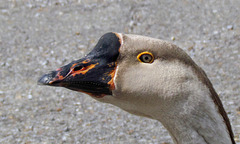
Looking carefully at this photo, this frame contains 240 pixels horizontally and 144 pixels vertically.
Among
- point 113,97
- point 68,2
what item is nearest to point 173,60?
point 113,97

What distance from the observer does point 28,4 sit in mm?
5953

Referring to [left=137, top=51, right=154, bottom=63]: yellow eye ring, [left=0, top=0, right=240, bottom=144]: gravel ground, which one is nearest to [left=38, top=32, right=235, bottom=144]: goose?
[left=137, top=51, right=154, bottom=63]: yellow eye ring

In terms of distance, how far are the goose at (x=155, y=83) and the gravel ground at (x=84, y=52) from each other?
1544 millimetres

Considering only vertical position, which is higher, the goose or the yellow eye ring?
the yellow eye ring

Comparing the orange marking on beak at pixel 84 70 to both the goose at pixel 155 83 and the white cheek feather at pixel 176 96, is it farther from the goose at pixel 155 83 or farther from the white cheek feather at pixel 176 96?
the white cheek feather at pixel 176 96

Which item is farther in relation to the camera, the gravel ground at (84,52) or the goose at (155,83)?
the gravel ground at (84,52)

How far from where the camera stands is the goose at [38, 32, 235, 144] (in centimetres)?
199

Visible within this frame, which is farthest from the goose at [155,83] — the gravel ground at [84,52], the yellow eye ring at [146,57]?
the gravel ground at [84,52]

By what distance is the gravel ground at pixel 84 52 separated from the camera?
3.70 meters

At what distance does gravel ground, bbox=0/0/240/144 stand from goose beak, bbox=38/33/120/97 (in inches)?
64.5

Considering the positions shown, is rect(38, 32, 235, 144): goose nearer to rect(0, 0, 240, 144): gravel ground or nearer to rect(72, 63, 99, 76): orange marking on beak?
rect(72, 63, 99, 76): orange marking on beak

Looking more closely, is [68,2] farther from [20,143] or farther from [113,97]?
[113,97]

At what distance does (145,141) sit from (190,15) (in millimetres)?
2523

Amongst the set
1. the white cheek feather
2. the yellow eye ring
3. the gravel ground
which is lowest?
the gravel ground
